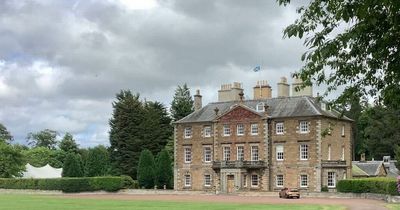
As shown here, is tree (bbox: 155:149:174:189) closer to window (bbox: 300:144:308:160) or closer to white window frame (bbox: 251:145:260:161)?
white window frame (bbox: 251:145:260:161)

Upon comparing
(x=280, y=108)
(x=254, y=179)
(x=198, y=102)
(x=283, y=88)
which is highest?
(x=283, y=88)

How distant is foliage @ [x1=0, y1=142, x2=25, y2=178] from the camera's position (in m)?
82.4

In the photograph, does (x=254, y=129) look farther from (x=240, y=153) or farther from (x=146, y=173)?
(x=146, y=173)

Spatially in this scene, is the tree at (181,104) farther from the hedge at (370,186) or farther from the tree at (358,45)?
the tree at (358,45)

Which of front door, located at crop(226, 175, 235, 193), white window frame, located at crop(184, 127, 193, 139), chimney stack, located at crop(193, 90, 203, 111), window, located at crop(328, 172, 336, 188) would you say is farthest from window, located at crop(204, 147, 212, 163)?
window, located at crop(328, 172, 336, 188)

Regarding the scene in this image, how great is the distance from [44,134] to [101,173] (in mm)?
79612

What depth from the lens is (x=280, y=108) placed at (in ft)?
232

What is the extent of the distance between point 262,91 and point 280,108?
215 inches

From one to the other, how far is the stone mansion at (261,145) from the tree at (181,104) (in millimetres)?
24012

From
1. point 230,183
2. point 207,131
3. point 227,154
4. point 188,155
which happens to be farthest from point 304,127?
point 188,155

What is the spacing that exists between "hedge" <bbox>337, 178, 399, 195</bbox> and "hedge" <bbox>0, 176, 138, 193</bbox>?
26344mm

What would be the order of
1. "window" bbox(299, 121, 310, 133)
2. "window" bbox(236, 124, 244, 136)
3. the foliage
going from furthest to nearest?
the foliage → "window" bbox(236, 124, 244, 136) → "window" bbox(299, 121, 310, 133)

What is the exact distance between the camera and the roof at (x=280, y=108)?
67688 millimetres

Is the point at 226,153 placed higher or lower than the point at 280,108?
lower
